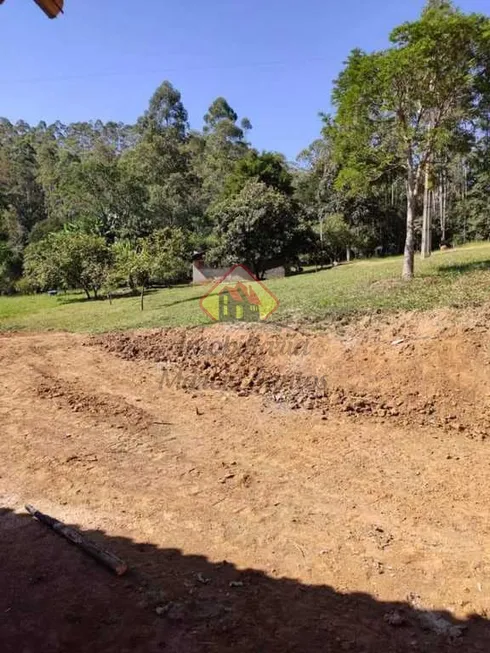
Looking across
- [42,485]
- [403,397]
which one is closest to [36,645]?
[42,485]

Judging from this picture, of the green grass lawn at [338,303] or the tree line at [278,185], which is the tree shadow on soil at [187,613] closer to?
the green grass lawn at [338,303]

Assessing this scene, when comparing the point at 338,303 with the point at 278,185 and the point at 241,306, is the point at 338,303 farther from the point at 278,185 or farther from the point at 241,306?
the point at 278,185

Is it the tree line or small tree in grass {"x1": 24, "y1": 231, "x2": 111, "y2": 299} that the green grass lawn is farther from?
small tree in grass {"x1": 24, "y1": 231, "x2": 111, "y2": 299}

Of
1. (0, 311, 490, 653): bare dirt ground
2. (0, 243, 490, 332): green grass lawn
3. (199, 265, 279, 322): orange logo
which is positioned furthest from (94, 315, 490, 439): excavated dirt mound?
(199, 265, 279, 322): orange logo

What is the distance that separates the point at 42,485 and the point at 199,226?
29.8m

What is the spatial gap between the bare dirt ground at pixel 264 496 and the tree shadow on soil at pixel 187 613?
0.01m

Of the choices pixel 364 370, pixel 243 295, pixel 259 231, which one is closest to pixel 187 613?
pixel 364 370

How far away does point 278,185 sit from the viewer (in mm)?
29578

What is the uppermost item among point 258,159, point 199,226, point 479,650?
point 258,159

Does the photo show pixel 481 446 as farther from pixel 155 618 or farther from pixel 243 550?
pixel 155 618

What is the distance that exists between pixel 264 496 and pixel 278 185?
27770mm

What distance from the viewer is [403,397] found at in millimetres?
5820

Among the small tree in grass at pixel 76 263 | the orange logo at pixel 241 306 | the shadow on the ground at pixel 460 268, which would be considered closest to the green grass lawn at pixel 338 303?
the shadow on the ground at pixel 460 268

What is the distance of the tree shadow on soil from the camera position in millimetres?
2414
